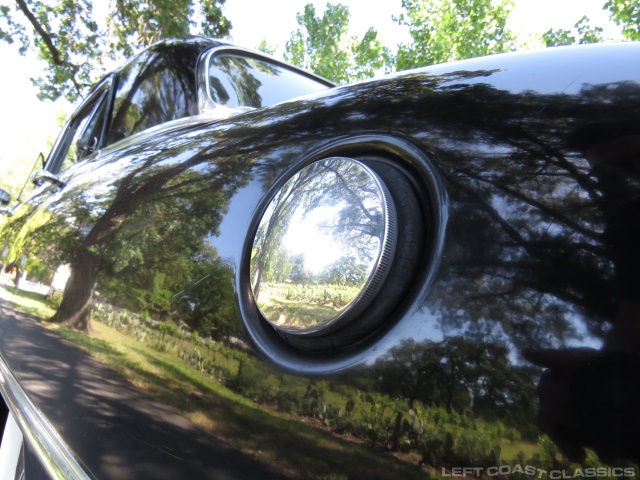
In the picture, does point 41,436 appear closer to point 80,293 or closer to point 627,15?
point 80,293

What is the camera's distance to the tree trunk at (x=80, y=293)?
1.18 meters

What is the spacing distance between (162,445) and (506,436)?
53 centimetres

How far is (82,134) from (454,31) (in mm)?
16481

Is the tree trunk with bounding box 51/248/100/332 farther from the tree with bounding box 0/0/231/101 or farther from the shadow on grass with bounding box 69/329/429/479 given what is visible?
the tree with bounding box 0/0/231/101

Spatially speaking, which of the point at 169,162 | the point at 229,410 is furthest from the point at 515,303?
the point at 169,162

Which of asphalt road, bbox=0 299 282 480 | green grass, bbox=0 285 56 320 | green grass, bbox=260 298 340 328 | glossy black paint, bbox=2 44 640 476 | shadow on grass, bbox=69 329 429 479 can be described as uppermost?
glossy black paint, bbox=2 44 640 476

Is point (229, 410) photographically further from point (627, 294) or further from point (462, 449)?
point (627, 294)

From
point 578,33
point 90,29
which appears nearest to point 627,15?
point 578,33

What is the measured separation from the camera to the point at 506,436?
1.94 feet

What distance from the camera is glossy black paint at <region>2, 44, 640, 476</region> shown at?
0.60 m

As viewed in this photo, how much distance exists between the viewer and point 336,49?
22.9 meters

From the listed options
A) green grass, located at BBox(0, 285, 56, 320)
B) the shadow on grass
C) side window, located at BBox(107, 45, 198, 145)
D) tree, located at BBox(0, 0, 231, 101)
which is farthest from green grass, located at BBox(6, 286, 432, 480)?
tree, located at BBox(0, 0, 231, 101)

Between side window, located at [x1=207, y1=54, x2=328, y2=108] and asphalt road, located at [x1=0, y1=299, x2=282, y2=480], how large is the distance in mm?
1302

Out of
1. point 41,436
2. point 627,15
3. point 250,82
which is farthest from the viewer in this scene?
point 627,15
